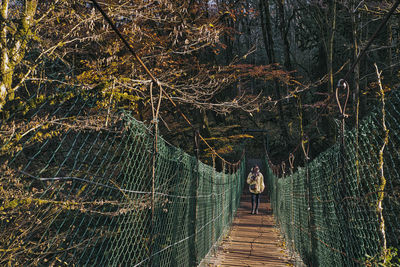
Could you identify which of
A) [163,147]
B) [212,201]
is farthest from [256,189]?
[163,147]

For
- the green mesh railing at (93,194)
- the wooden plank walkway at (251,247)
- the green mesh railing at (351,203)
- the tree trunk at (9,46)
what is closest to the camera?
the green mesh railing at (93,194)

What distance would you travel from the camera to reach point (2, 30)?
3.03m

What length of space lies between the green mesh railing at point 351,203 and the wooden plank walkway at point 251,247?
1.49ft

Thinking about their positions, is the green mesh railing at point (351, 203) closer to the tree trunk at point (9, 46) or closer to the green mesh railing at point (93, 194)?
the green mesh railing at point (93, 194)

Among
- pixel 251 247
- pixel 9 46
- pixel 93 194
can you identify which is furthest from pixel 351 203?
pixel 251 247

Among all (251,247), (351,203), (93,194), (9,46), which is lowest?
Result: (251,247)

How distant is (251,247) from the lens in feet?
21.4

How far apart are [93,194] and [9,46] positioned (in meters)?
1.74

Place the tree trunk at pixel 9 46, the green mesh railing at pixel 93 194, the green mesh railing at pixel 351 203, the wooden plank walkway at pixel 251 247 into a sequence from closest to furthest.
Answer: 1. the green mesh railing at pixel 93 194
2. the green mesh railing at pixel 351 203
3. the tree trunk at pixel 9 46
4. the wooden plank walkway at pixel 251 247

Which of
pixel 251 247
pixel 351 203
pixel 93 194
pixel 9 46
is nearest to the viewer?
pixel 93 194

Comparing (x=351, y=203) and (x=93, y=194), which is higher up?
(x=351, y=203)

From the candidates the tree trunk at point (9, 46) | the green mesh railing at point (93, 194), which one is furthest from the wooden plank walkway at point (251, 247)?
the tree trunk at point (9, 46)

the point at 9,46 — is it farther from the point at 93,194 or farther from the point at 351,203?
the point at 351,203

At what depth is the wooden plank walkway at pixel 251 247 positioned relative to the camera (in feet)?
17.5
